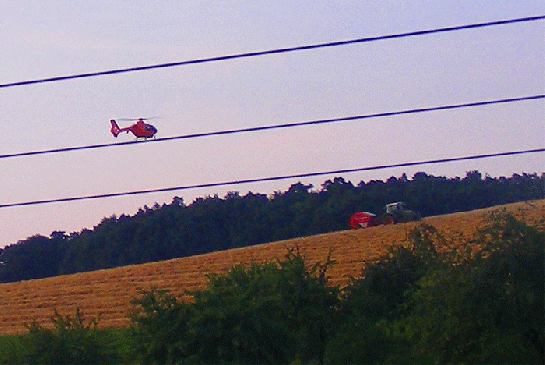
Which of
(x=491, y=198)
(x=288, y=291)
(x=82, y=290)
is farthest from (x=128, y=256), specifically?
(x=288, y=291)

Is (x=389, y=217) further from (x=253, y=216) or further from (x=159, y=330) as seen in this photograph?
(x=159, y=330)

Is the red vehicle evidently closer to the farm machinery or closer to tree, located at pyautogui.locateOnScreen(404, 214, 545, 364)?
the farm machinery

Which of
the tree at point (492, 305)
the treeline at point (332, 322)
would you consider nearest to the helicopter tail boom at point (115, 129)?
the treeline at point (332, 322)

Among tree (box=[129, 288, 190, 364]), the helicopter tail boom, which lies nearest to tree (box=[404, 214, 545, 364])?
tree (box=[129, 288, 190, 364])

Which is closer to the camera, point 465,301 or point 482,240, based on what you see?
point 465,301

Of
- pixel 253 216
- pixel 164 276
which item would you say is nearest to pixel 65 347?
pixel 164 276

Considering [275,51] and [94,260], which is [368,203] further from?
Answer: [275,51]

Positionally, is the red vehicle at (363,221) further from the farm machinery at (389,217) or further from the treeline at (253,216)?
the treeline at (253,216)
